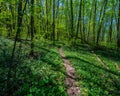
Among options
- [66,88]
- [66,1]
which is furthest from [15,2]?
[66,1]

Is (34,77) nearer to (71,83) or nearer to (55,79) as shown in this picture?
(55,79)

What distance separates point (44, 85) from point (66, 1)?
36.8 m

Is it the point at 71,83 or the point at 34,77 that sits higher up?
the point at 34,77

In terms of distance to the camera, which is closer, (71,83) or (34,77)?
(71,83)

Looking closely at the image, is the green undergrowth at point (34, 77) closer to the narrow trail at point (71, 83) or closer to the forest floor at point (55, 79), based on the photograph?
the forest floor at point (55, 79)

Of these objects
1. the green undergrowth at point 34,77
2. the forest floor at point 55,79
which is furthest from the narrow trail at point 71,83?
the green undergrowth at point 34,77

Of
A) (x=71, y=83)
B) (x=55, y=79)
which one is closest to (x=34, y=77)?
(x=55, y=79)

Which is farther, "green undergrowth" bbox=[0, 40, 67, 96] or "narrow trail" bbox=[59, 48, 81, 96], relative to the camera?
"narrow trail" bbox=[59, 48, 81, 96]

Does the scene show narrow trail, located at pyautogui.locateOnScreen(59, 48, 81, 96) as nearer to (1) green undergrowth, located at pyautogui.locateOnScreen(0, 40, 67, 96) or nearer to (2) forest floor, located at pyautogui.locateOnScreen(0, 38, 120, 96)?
(2) forest floor, located at pyautogui.locateOnScreen(0, 38, 120, 96)

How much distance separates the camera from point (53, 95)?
13.8 m

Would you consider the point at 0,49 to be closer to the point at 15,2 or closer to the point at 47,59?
the point at 47,59

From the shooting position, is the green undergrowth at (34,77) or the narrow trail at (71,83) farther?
the narrow trail at (71,83)

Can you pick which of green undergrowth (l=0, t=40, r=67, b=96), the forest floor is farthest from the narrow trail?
green undergrowth (l=0, t=40, r=67, b=96)

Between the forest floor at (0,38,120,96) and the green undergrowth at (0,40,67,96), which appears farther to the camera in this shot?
the forest floor at (0,38,120,96)
